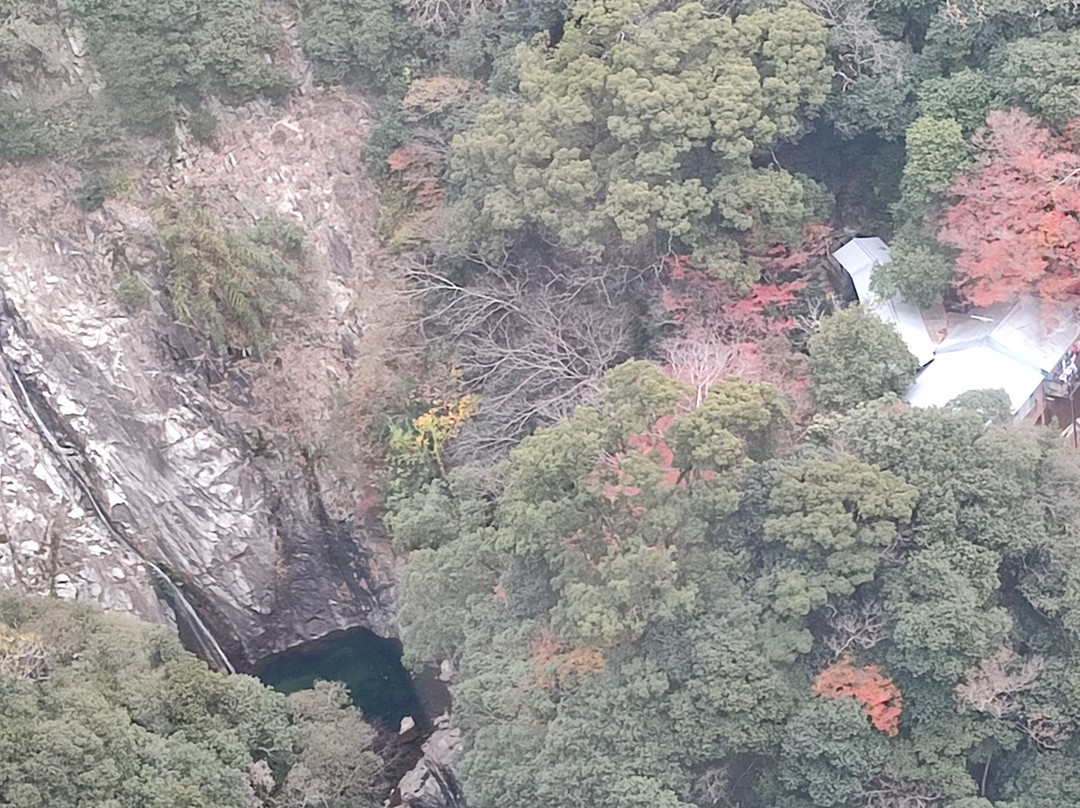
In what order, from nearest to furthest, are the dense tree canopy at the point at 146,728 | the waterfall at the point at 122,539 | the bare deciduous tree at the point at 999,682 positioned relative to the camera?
the bare deciduous tree at the point at 999,682, the dense tree canopy at the point at 146,728, the waterfall at the point at 122,539

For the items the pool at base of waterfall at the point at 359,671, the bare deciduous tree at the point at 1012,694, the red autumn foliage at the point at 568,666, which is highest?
the red autumn foliage at the point at 568,666

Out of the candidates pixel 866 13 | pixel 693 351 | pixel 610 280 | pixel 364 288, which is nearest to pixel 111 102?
pixel 364 288

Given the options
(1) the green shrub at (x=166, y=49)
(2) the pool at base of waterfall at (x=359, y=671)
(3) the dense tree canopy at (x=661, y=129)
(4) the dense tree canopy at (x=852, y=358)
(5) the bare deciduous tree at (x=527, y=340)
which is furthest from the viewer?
(2) the pool at base of waterfall at (x=359, y=671)

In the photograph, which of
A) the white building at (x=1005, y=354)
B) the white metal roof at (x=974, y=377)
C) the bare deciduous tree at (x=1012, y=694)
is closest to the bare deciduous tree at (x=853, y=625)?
the bare deciduous tree at (x=1012, y=694)

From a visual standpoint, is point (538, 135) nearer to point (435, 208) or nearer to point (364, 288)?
point (435, 208)

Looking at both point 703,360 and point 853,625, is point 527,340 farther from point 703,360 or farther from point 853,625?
point 853,625

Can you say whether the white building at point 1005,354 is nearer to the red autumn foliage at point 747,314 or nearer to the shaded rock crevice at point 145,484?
the red autumn foliage at point 747,314

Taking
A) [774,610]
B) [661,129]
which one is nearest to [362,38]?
[661,129]
